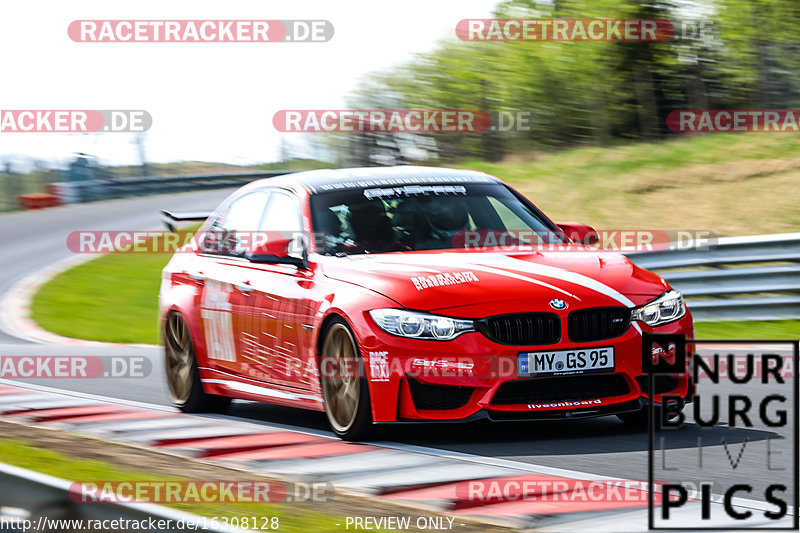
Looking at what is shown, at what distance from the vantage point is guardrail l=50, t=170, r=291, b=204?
3500cm

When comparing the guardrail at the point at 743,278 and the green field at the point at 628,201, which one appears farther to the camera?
the green field at the point at 628,201

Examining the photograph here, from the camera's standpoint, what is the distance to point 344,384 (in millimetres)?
6938

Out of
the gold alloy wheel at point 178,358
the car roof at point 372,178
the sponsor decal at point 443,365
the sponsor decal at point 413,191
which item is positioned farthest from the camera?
the gold alloy wheel at point 178,358

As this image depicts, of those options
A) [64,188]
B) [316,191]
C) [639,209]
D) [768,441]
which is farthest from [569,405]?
[64,188]

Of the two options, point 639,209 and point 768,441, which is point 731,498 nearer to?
point 768,441

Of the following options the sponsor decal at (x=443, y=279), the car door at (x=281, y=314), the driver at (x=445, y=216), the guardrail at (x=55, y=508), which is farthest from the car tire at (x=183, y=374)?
the guardrail at (x=55, y=508)

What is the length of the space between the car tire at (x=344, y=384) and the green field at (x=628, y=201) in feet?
28.7

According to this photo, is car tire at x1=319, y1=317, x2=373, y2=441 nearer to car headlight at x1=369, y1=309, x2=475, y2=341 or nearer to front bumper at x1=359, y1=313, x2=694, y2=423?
front bumper at x1=359, y1=313, x2=694, y2=423

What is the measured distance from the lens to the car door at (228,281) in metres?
8.12

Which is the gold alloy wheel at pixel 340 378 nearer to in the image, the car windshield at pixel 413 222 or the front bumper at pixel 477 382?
the front bumper at pixel 477 382

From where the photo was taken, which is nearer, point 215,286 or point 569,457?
point 569,457

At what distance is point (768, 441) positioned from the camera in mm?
6422

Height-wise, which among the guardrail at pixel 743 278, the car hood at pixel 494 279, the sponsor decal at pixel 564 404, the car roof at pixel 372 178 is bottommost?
the guardrail at pixel 743 278

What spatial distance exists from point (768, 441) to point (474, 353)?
150cm
